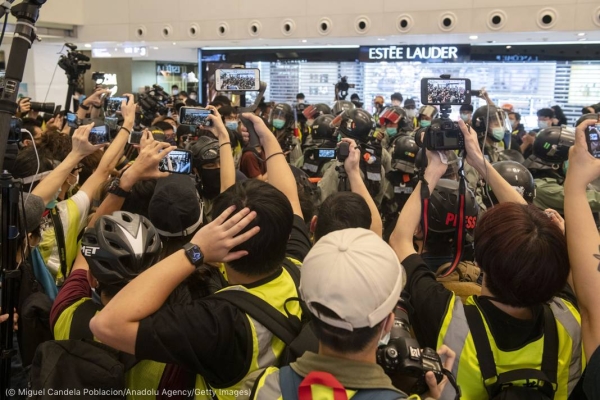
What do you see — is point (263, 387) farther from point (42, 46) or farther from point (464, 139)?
point (42, 46)

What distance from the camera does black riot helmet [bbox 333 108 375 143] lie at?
5.29 meters

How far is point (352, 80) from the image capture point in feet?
41.8

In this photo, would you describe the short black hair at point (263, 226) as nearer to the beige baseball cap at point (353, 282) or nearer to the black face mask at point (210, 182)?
the beige baseball cap at point (353, 282)

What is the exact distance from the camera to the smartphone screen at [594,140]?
5.25ft

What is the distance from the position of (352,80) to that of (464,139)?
35.7ft

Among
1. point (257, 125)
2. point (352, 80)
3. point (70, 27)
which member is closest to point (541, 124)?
point (352, 80)

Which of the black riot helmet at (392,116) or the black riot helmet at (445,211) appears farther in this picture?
the black riot helmet at (392,116)

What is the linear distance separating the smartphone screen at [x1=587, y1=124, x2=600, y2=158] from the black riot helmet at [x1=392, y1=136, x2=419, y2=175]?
3295mm

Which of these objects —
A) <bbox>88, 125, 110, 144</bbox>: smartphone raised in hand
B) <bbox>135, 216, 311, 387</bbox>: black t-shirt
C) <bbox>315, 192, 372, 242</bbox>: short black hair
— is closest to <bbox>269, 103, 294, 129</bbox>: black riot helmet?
<bbox>88, 125, 110, 144</bbox>: smartphone raised in hand

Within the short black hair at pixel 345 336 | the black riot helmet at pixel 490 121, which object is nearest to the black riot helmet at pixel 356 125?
the black riot helmet at pixel 490 121

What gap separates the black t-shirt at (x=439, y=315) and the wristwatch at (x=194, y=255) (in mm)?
654

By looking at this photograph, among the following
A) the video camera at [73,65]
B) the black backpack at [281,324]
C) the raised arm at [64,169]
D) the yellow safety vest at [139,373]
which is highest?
the video camera at [73,65]

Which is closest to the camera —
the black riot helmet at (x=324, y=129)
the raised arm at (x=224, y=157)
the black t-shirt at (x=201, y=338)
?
the black t-shirt at (x=201, y=338)

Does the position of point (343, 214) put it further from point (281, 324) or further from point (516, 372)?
point (516, 372)
